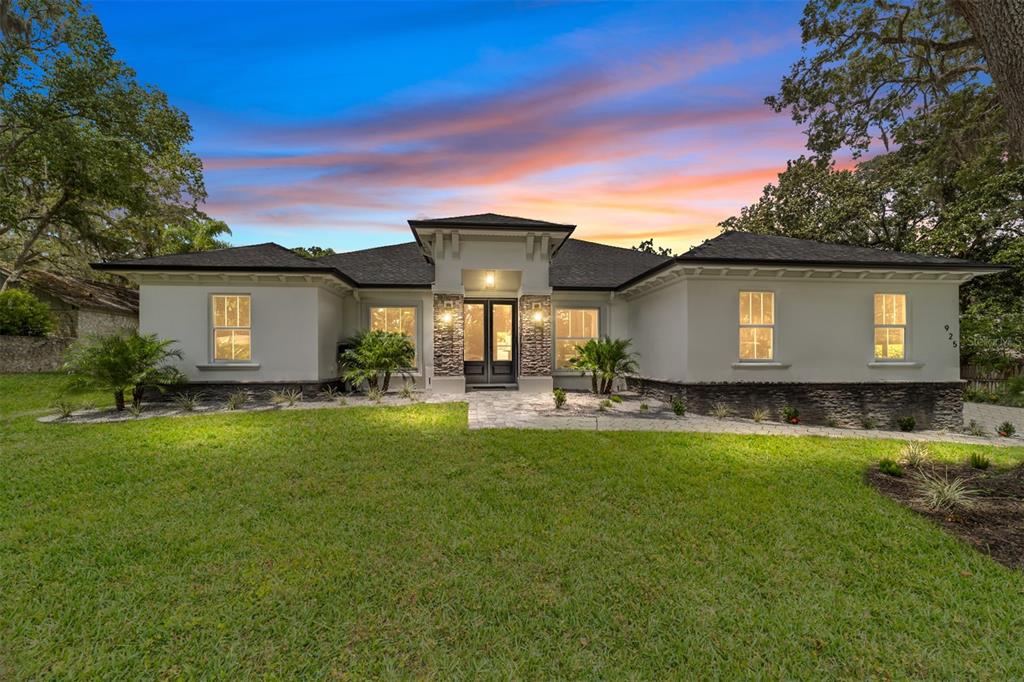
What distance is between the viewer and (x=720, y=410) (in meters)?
9.48

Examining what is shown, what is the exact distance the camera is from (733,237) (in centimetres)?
1138

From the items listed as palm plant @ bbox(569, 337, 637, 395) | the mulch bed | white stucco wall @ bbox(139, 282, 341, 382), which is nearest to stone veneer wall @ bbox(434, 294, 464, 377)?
white stucco wall @ bbox(139, 282, 341, 382)

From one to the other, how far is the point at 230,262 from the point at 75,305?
1385 centimetres

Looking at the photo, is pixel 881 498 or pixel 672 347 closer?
pixel 881 498

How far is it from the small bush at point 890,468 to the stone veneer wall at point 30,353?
22406 millimetres

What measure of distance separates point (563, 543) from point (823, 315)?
34.2ft

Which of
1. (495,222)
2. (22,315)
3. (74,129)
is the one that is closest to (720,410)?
(495,222)

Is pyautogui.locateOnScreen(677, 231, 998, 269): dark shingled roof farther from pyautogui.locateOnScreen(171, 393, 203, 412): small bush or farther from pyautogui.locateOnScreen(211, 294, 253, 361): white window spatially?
pyautogui.locateOnScreen(171, 393, 203, 412): small bush

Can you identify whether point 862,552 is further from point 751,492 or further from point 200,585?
point 200,585

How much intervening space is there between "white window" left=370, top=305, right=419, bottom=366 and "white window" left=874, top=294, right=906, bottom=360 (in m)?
13.0

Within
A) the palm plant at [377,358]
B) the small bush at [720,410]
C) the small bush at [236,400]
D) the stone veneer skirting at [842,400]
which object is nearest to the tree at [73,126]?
the small bush at [236,400]

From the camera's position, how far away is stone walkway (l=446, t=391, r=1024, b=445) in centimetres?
779

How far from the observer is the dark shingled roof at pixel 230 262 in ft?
33.0

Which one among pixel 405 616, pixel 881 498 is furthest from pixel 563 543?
pixel 881 498
